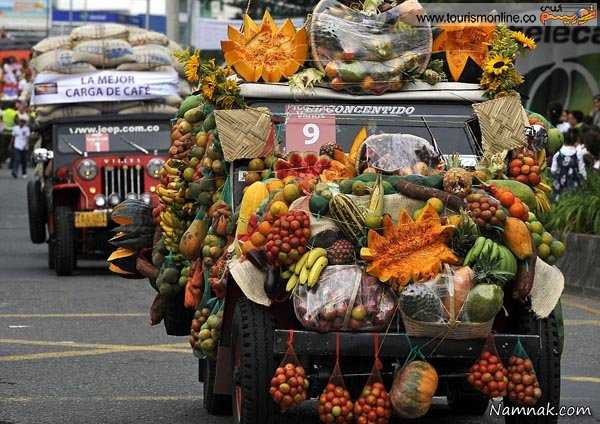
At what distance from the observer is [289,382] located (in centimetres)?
738

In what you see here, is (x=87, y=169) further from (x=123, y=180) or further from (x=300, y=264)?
(x=300, y=264)

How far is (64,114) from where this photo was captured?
66.0 feet

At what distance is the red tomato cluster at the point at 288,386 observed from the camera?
7.36 meters

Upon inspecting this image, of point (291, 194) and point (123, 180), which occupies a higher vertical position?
point (291, 194)

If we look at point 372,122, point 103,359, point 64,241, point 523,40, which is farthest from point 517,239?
point 64,241

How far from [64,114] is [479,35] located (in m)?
11.1

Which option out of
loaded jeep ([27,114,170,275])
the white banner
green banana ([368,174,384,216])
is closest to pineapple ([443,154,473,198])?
green banana ([368,174,384,216])

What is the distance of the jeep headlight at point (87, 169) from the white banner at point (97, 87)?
3.70ft

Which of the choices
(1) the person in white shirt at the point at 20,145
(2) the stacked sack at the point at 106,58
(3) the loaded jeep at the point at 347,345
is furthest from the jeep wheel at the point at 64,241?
(1) the person in white shirt at the point at 20,145

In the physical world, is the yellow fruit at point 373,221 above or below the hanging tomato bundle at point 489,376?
above

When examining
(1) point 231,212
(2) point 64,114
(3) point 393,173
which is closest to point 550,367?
(3) point 393,173

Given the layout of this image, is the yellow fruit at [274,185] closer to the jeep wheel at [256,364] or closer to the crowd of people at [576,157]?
the jeep wheel at [256,364]

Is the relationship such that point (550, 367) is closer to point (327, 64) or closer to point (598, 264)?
point (327, 64)

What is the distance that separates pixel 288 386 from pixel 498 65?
2847 millimetres
